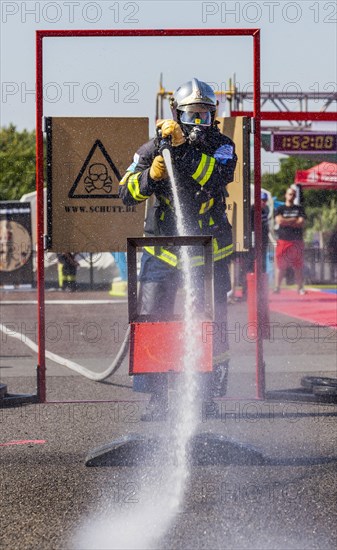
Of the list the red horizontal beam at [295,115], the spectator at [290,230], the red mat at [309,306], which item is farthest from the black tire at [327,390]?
the spectator at [290,230]

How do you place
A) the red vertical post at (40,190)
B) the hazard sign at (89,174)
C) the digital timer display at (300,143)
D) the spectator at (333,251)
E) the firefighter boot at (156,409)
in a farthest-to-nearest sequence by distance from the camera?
the spectator at (333,251) → the digital timer display at (300,143) → the hazard sign at (89,174) → the red vertical post at (40,190) → the firefighter boot at (156,409)

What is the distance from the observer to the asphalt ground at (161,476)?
3.66 metres

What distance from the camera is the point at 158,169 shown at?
557cm

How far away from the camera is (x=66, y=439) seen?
5.42 metres

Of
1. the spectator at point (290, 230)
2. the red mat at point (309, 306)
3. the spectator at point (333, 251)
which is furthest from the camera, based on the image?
the spectator at point (333, 251)

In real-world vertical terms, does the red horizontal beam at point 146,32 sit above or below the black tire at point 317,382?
above

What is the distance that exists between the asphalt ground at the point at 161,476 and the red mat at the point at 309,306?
17.0 feet

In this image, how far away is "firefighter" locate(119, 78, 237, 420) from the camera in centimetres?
568

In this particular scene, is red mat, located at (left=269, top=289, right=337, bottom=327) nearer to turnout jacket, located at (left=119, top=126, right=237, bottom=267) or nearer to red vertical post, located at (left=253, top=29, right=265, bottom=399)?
red vertical post, located at (left=253, top=29, right=265, bottom=399)

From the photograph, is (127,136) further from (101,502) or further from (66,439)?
(101,502)

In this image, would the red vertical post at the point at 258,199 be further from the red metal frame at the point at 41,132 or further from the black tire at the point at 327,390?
the black tire at the point at 327,390

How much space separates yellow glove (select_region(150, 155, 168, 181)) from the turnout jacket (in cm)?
5

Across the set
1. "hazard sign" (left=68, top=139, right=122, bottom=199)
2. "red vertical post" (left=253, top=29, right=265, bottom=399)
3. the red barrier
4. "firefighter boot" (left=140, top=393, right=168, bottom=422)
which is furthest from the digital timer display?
the red barrier

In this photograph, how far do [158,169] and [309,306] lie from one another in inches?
407
